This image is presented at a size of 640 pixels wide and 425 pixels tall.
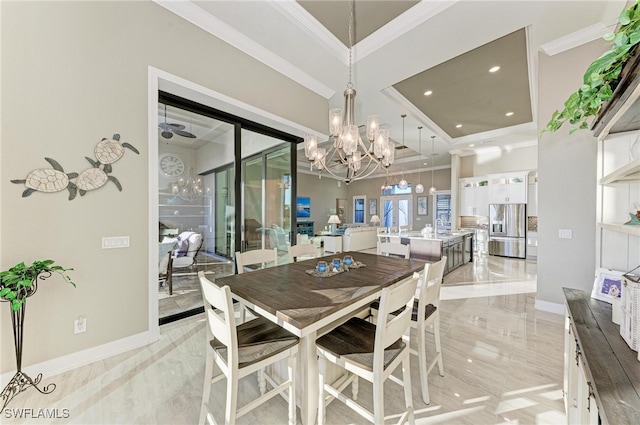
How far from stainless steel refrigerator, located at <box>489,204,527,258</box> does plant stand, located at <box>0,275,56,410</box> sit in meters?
8.95

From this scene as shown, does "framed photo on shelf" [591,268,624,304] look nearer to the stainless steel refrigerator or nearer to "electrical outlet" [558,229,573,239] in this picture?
"electrical outlet" [558,229,573,239]

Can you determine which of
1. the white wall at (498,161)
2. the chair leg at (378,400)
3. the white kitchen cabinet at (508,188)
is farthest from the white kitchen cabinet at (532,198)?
the chair leg at (378,400)

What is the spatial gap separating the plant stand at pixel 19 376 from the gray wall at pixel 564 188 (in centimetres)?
522

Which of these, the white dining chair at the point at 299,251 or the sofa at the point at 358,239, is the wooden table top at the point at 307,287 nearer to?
the white dining chair at the point at 299,251

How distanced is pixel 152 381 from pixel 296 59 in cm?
371

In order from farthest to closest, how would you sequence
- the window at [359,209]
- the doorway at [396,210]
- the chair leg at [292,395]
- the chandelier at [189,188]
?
the window at [359,209]
the doorway at [396,210]
the chandelier at [189,188]
the chair leg at [292,395]

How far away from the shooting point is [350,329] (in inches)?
62.9

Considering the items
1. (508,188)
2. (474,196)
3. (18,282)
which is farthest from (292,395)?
(474,196)

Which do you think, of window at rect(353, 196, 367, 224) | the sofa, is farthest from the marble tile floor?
window at rect(353, 196, 367, 224)

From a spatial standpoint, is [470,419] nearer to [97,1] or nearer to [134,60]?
[134,60]

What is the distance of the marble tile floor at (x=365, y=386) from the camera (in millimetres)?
1562

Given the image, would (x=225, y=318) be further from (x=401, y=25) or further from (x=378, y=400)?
(x=401, y=25)

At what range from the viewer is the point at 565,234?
3066 millimetres

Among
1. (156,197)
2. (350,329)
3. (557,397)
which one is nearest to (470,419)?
(557,397)
